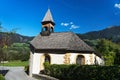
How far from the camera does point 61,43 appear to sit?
1303 inches

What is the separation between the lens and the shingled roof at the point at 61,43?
32.2m

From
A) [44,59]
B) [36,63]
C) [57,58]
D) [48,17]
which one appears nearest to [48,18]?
A: [48,17]

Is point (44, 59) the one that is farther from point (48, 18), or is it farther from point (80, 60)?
point (48, 18)

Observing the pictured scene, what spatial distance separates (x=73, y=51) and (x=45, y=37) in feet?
23.1

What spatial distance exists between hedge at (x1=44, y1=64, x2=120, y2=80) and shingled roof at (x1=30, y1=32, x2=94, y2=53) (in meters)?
3.85

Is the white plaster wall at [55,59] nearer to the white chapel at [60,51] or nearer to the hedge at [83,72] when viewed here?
the white chapel at [60,51]

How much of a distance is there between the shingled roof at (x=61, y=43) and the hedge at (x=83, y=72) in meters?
3.85

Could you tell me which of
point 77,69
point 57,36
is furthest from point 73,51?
point 77,69

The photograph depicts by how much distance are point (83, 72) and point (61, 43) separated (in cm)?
1228

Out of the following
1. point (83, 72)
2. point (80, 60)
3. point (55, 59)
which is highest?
point (55, 59)

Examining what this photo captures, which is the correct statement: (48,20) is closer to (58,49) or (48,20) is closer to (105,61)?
(58,49)

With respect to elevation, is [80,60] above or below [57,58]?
below

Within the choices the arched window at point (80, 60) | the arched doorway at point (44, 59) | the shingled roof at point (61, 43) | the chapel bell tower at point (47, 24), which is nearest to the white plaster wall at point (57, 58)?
the arched doorway at point (44, 59)

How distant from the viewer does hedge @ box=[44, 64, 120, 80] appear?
16969 mm
